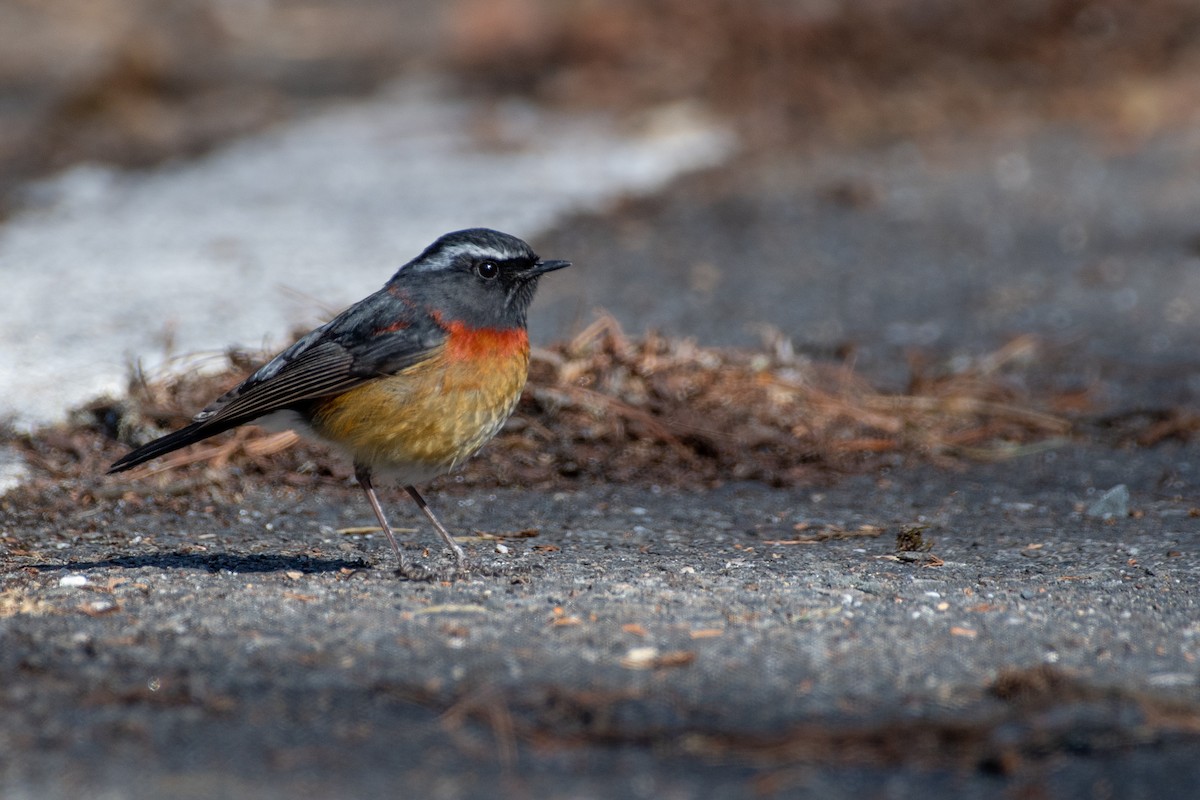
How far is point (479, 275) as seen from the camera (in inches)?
223

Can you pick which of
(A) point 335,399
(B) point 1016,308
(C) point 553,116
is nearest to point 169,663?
(A) point 335,399

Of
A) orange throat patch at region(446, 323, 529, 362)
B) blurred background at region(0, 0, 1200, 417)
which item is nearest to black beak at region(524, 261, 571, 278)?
orange throat patch at region(446, 323, 529, 362)

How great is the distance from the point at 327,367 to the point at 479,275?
0.71m

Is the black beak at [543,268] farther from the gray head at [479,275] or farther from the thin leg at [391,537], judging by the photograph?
the thin leg at [391,537]

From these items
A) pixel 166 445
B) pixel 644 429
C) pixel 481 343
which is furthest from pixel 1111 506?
pixel 166 445

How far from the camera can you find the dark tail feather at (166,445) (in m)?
5.36

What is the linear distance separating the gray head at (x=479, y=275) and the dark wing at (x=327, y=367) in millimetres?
165

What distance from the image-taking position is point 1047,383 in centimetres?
793

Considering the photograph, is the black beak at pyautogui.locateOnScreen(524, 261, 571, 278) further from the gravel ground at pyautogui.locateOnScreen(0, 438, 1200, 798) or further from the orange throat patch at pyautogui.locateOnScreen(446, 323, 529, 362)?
the gravel ground at pyautogui.locateOnScreen(0, 438, 1200, 798)

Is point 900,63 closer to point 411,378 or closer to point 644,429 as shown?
point 644,429

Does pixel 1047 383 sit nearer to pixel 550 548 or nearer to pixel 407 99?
pixel 550 548

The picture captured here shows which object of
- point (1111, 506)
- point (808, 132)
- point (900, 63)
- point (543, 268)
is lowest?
point (1111, 506)

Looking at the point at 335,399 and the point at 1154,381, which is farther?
the point at 1154,381

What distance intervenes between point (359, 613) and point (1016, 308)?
6.00 metres
